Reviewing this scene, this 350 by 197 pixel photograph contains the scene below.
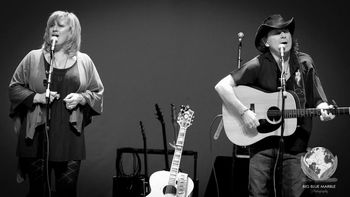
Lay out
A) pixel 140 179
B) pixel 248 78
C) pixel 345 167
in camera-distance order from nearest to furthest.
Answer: pixel 248 78 → pixel 140 179 → pixel 345 167

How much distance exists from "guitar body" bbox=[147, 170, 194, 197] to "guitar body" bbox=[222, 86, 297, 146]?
0.63 metres

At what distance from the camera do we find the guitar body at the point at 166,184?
430 centimetres

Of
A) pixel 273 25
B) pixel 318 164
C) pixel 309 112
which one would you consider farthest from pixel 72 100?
pixel 318 164

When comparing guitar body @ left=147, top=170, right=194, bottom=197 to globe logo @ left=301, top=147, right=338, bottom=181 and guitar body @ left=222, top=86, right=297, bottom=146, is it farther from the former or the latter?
globe logo @ left=301, top=147, right=338, bottom=181

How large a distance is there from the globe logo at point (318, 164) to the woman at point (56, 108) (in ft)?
6.76

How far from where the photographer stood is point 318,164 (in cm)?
447

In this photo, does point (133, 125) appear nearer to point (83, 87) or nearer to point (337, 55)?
point (83, 87)

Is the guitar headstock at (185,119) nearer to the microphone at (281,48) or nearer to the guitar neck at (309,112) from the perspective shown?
the guitar neck at (309,112)

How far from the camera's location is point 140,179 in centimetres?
491

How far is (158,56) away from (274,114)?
2.07m

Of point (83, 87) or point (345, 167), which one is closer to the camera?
point (83, 87)

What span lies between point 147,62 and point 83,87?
1570mm

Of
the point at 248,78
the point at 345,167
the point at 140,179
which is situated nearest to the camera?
the point at 248,78

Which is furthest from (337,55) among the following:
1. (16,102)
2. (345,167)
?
(16,102)
